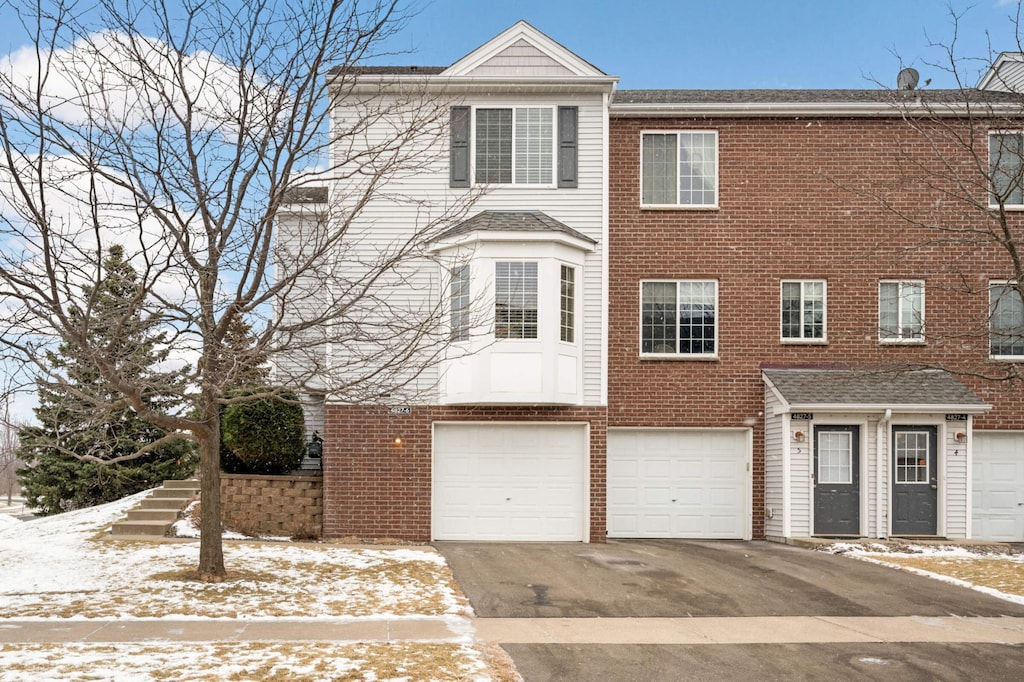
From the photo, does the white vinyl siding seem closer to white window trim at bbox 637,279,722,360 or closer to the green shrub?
white window trim at bbox 637,279,722,360

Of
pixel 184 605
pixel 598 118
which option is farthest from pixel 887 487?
pixel 184 605

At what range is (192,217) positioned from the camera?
11.5 meters

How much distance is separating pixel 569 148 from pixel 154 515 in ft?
32.5

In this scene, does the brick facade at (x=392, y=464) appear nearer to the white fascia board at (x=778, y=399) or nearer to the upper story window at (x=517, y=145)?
the white fascia board at (x=778, y=399)

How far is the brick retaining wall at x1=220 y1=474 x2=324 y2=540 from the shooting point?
57.8 feet

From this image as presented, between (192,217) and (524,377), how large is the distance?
7.28m

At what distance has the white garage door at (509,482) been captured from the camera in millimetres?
18156

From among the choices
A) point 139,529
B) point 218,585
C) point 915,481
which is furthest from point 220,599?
point 915,481

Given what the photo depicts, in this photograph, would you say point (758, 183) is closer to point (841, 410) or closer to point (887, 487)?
point (841, 410)

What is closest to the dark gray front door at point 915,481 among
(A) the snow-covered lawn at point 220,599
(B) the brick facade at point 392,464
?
(B) the brick facade at point 392,464

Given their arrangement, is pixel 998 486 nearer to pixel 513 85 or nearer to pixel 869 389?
pixel 869 389

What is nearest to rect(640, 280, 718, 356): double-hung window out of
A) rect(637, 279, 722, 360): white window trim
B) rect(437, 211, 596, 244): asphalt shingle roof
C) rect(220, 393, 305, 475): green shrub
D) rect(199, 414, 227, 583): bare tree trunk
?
rect(637, 279, 722, 360): white window trim

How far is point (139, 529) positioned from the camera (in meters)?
16.7

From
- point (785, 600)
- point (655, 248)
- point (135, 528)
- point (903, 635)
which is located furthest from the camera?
point (655, 248)
